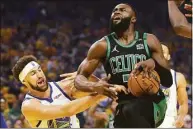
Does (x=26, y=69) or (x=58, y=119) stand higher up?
(x=26, y=69)

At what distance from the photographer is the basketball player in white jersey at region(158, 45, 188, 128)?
6.17 m

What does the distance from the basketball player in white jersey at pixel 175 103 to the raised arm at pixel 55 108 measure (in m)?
1.54

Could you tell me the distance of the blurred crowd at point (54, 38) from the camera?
12141mm

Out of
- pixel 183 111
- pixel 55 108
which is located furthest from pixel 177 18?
pixel 183 111

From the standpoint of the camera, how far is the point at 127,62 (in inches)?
175

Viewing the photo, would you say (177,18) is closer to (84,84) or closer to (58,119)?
(84,84)

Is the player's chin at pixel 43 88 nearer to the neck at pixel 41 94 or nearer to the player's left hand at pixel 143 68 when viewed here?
the neck at pixel 41 94

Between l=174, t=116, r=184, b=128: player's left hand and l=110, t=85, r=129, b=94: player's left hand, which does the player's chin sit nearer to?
l=110, t=85, r=129, b=94: player's left hand

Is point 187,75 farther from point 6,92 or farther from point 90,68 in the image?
point 90,68

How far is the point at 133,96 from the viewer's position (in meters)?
4.38

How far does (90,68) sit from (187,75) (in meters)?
9.51

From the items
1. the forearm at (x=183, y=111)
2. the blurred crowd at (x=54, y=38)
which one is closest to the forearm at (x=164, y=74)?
the forearm at (x=183, y=111)

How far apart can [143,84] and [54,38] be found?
1156 centimetres

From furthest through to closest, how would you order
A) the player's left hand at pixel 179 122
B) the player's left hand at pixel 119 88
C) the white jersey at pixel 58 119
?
the player's left hand at pixel 179 122, the white jersey at pixel 58 119, the player's left hand at pixel 119 88
